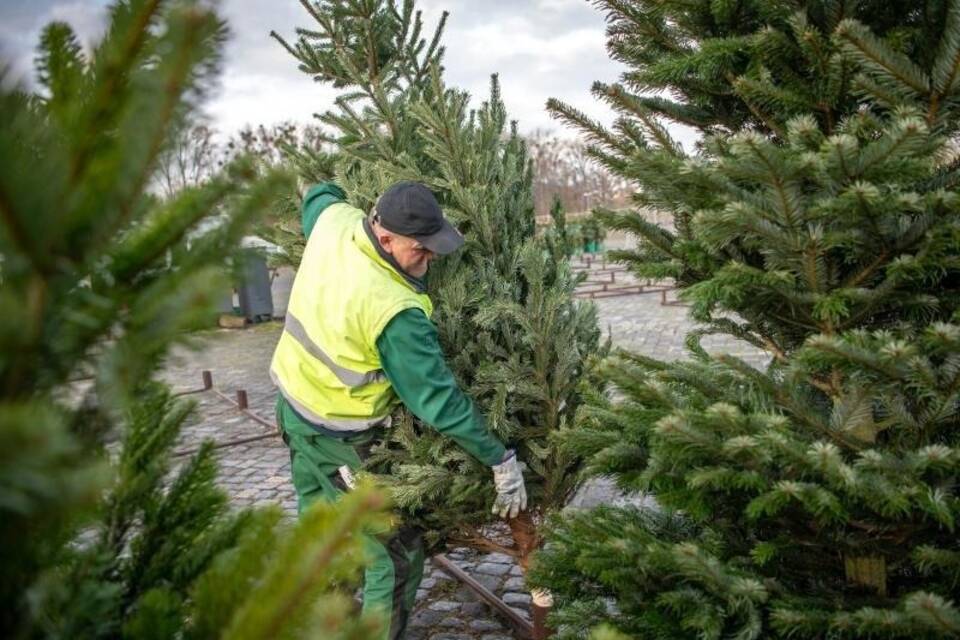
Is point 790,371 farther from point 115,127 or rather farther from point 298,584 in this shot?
point 115,127

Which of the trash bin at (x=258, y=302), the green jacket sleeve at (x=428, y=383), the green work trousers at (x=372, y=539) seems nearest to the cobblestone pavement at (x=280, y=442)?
the green work trousers at (x=372, y=539)

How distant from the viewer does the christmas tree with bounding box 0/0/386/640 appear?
24.9 inches

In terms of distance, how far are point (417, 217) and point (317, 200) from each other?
1.14 metres

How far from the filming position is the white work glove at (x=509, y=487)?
10.3ft

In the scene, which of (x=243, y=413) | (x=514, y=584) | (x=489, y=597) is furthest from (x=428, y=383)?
(x=243, y=413)

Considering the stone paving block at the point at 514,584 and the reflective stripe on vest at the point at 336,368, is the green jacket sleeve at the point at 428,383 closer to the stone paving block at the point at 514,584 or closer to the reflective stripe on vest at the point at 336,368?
the reflective stripe on vest at the point at 336,368

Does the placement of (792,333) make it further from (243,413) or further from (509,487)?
(243,413)

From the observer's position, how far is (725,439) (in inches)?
69.2

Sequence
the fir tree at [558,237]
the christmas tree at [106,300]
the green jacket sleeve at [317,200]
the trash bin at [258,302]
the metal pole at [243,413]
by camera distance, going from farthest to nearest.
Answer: the trash bin at [258,302] < the metal pole at [243,413] < the green jacket sleeve at [317,200] < the fir tree at [558,237] < the christmas tree at [106,300]

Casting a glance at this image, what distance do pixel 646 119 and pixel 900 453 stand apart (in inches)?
47.6

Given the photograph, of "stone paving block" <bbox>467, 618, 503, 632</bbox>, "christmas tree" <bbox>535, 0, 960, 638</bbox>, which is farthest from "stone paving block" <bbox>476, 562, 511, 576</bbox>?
"christmas tree" <bbox>535, 0, 960, 638</bbox>

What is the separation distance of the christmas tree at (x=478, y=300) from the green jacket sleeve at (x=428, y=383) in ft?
0.53

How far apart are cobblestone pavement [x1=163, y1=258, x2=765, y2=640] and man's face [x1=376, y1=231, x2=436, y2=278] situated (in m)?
1.04

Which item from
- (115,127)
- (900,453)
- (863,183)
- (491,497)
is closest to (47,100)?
(115,127)
